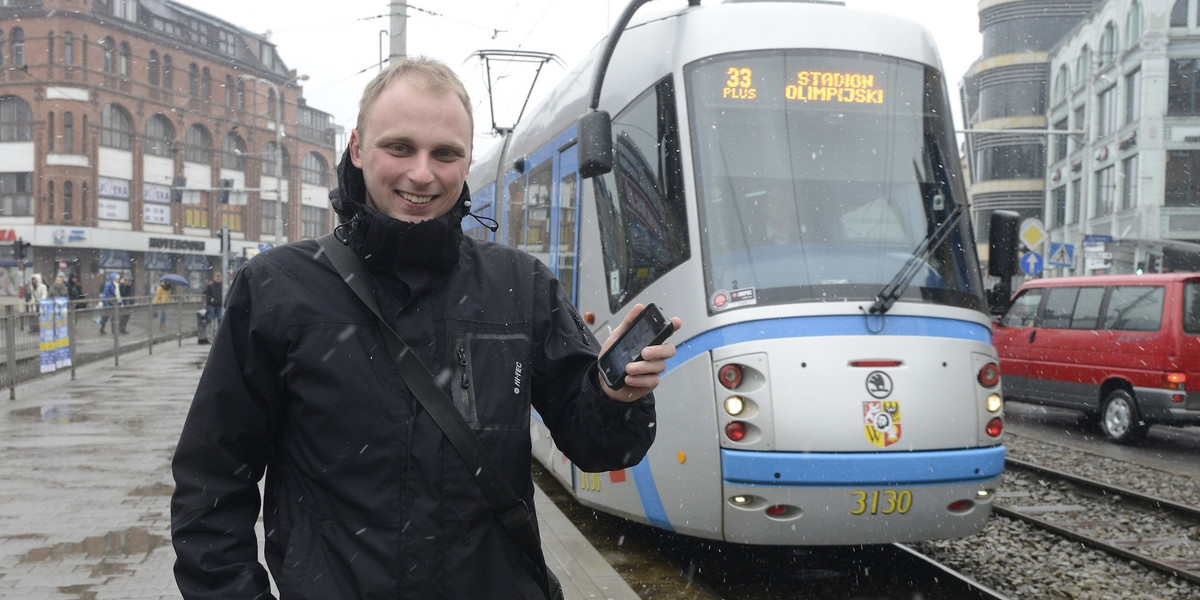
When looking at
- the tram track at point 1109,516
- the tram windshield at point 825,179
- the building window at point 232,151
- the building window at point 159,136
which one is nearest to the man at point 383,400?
the tram windshield at point 825,179

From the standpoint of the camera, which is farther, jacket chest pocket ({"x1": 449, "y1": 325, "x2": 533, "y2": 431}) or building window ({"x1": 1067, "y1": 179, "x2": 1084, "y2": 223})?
building window ({"x1": 1067, "y1": 179, "x2": 1084, "y2": 223})

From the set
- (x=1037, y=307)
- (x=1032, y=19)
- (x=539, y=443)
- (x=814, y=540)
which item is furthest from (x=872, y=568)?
(x=1032, y=19)

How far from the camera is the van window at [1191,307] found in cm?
1180

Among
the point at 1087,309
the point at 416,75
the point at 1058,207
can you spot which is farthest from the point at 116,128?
the point at 416,75

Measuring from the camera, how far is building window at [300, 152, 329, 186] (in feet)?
225

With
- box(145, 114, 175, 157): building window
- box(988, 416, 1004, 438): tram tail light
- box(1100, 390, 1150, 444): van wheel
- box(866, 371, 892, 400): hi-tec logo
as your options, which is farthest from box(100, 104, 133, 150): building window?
box(988, 416, 1004, 438): tram tail light

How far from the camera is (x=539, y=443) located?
345 inches

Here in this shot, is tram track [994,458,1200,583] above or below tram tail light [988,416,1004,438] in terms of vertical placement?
below

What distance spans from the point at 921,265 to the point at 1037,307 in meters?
9.37

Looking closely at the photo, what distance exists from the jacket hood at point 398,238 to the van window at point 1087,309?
12.6 meters

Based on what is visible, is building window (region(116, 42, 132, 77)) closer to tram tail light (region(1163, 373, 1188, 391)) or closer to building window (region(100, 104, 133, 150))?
building window (region(100, 104, 133, 150))

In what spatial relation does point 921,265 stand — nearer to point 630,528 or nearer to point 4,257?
point 630,528

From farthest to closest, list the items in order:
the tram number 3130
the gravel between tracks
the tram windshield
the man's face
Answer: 1. the gravel between tracks
2. the tram windshield
3. the tram number 3130
4. the man's face

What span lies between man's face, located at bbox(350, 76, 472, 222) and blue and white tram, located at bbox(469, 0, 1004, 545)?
3.36 metres
